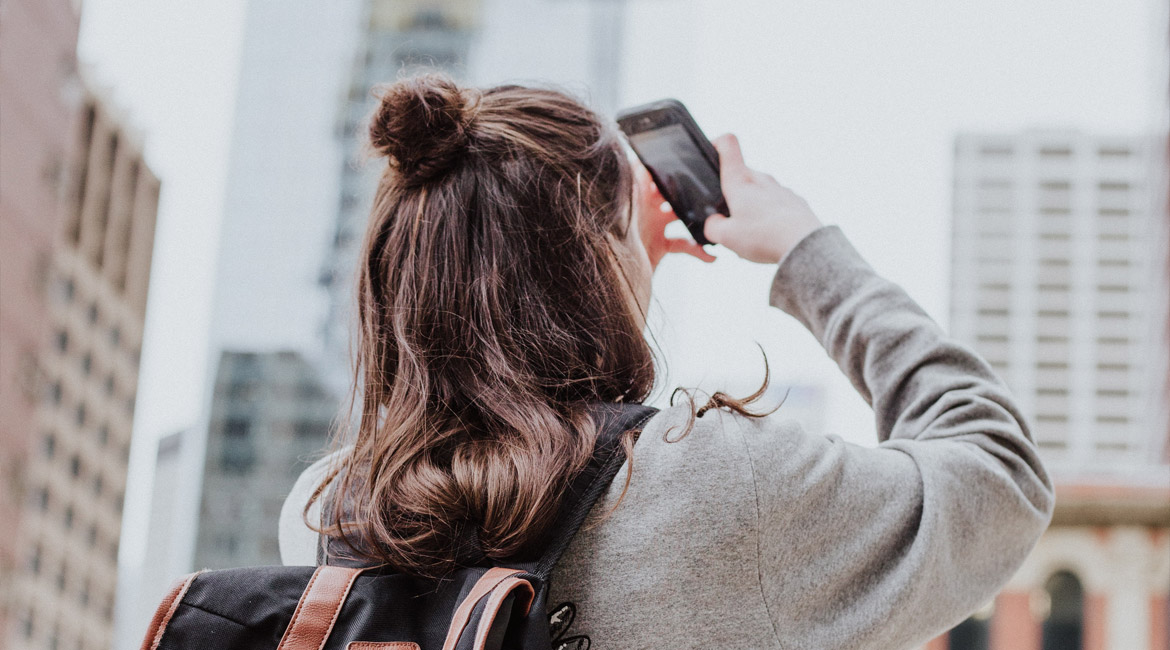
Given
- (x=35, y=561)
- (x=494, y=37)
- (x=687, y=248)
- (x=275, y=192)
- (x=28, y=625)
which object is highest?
(x=494, y=37)

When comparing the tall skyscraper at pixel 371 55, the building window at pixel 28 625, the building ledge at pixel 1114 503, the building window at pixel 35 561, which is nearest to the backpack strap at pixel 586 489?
the tall skyscraper at pixel 371 55

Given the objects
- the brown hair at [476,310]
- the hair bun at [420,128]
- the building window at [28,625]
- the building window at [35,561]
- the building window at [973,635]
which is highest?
the hair bun at [420,128]

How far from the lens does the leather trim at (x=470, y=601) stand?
0.36 m

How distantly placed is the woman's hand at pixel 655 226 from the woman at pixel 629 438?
69mm

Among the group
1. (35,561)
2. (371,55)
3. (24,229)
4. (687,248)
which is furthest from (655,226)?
(35,561)

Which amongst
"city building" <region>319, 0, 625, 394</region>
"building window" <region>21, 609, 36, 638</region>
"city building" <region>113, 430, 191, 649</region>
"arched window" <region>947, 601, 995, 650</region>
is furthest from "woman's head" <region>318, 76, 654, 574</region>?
"building window" <region>21, 609, 36, 638</region>

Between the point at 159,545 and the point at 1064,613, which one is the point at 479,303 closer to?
the point at 159,545

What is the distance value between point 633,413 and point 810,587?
0.12m

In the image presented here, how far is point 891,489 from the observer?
435 mm

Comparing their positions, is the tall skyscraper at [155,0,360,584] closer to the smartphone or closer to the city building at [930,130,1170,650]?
the smartphone

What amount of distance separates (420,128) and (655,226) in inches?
8.6

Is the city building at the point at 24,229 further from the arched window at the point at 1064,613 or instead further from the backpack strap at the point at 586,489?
the backpack strap at the point at 586,489

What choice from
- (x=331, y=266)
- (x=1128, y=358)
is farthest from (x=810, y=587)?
(x=1128, y=358)

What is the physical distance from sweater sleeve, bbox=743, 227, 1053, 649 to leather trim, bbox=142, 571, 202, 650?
0.86ft
